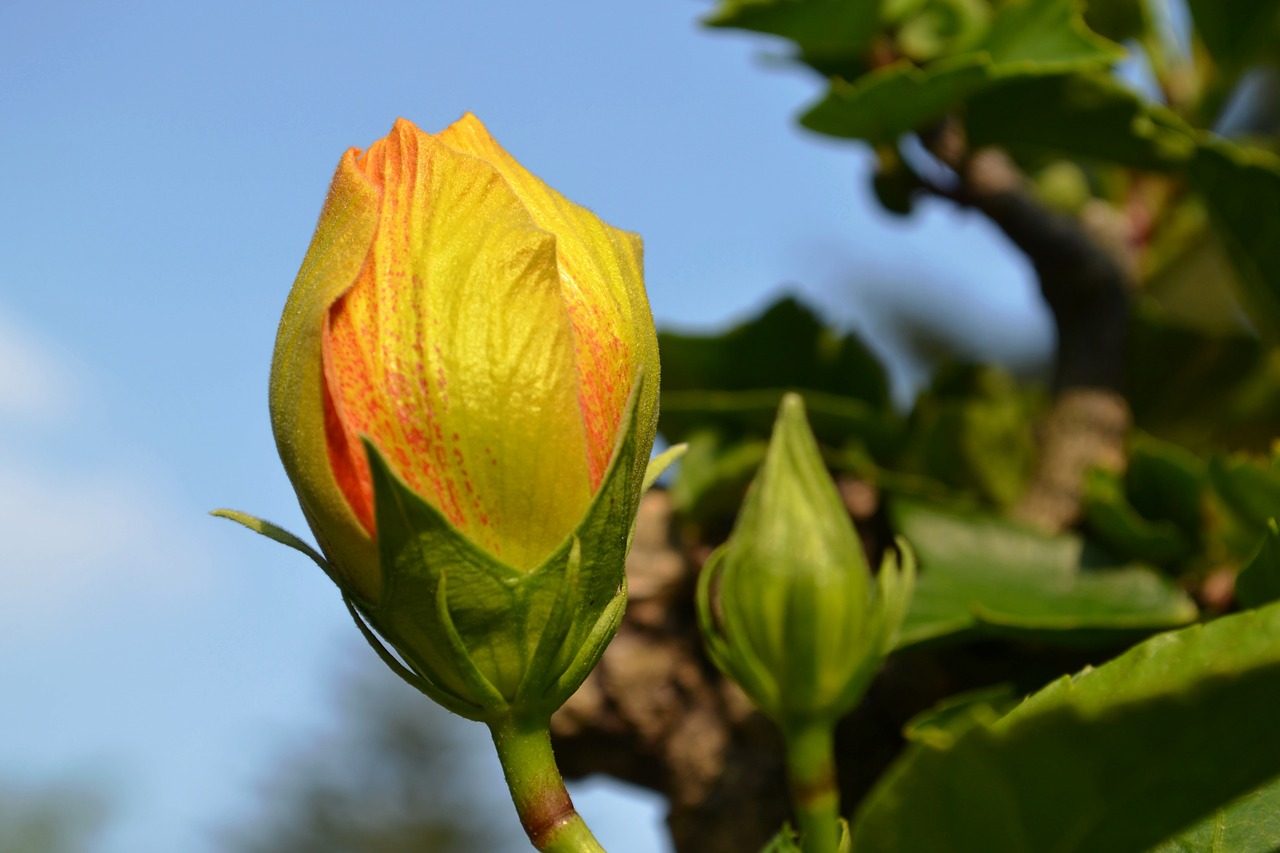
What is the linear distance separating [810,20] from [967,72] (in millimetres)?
137

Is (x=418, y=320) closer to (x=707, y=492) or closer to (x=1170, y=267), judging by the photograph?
(x=707, y=492)

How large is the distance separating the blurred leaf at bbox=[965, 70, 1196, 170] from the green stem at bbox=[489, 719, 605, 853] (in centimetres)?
65

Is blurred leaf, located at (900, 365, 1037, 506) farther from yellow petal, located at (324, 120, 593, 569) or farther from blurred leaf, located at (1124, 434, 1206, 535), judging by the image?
yellow petal, located at (324, 120, 593, 569)

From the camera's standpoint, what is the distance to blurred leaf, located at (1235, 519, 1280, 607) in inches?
24.4

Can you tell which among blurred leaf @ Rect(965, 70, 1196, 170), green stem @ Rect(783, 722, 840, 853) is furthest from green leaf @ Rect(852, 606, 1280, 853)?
blurred leaf @ Rect(965, 70, 1196, 170)

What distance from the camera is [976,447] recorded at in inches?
41.7

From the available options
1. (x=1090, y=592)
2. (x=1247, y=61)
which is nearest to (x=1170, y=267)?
(x=1247, y=61)

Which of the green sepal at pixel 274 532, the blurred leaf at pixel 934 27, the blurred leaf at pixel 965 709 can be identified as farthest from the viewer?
the blurred leaf at pixel 934 27

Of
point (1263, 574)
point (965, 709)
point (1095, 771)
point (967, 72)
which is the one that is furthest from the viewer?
point (967, 72)

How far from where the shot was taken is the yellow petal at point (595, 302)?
18.7 inches

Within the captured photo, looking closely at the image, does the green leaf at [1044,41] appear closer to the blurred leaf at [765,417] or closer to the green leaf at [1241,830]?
the blurred leaf at [765,417]

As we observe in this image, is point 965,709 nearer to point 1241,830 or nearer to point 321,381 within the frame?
point 1241,830

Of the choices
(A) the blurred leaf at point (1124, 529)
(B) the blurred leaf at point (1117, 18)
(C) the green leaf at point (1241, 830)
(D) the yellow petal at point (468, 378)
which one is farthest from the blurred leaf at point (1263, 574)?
(B) the blurred leaf at point (1117, 18)

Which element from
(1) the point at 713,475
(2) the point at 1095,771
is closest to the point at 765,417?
(1) the point at 713,475
